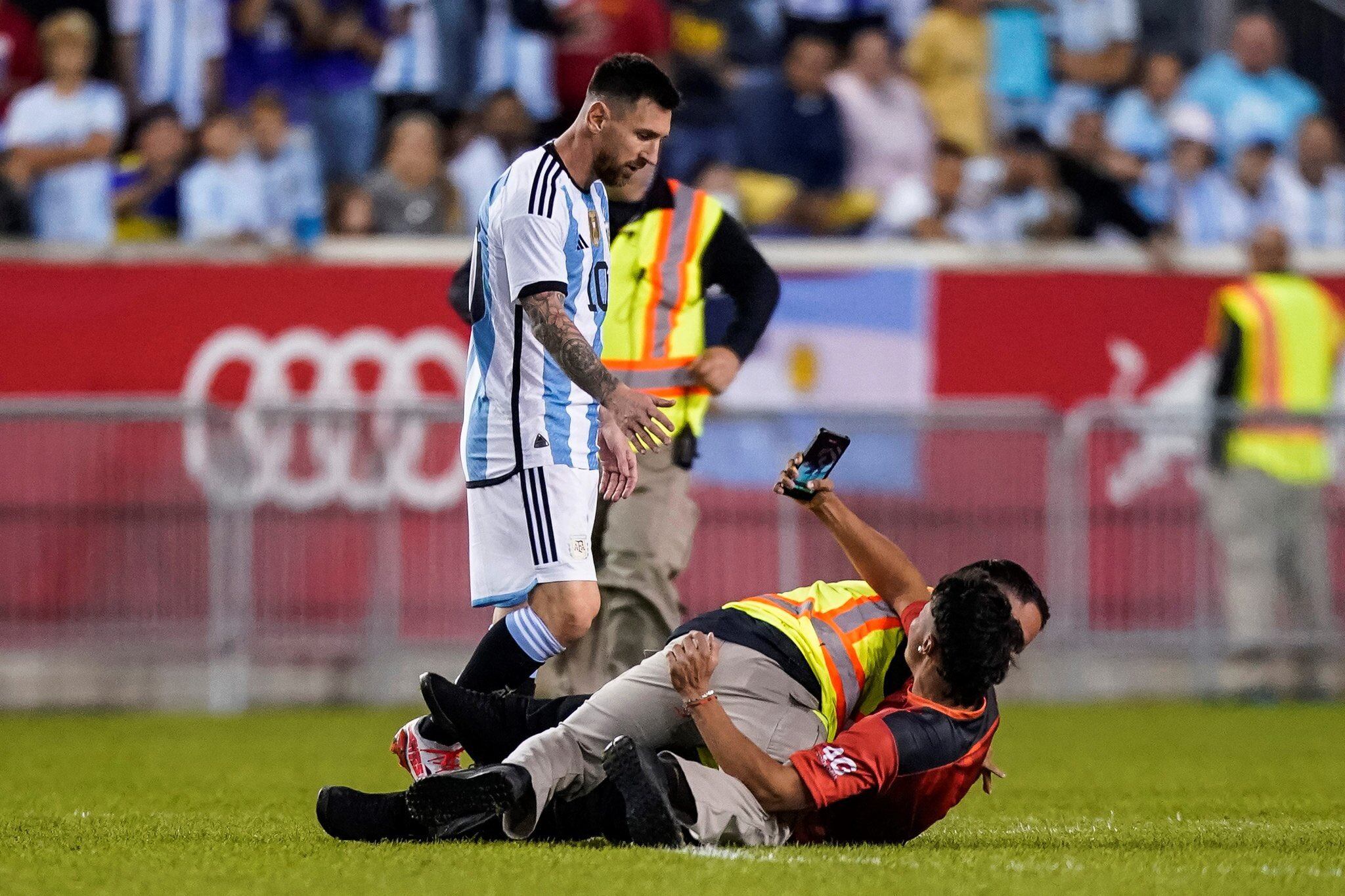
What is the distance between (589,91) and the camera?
610 centimetres

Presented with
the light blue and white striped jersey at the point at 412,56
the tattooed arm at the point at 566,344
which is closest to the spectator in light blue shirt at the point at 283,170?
the light blue and white striped jersey at the point at 412,56

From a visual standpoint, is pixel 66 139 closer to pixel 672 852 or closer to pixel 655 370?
pixel 655 370

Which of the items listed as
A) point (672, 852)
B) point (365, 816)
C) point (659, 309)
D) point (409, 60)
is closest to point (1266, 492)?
point (659, 309)

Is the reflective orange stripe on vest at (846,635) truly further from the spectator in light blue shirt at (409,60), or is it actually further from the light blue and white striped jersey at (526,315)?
the spectator in light blue shirt at (409,60)

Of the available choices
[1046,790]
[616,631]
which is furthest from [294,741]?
[1046,790]

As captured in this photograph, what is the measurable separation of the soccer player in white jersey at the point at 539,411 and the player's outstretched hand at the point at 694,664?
631 millimetres

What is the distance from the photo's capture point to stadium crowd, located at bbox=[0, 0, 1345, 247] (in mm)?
13266

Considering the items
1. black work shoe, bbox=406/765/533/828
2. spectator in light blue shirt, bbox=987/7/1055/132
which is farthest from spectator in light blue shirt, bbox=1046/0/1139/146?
black work shoe, bbox=406/765/533/828

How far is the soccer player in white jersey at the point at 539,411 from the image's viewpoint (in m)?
5.92

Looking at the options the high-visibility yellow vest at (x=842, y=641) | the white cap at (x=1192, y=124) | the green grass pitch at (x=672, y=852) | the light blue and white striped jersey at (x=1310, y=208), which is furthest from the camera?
the white cap at (x=1192, y=124)

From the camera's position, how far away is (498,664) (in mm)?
6000

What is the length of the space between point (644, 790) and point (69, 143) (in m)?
9.18

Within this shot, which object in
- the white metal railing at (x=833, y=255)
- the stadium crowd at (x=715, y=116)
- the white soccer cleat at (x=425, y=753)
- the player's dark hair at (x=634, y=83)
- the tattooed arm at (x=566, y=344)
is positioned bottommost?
the white soccer cleat at (x=425, y=753)

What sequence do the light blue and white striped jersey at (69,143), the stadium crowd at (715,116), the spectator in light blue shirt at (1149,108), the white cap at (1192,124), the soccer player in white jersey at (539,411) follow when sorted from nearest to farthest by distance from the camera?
1. the soccer player in white jersey at (539,411)
2. the light blue and white striped jersey at (69,143)
3. the stadium crowd at (715,116)
4. the white cap at (1192,124)
5. the spectator in light blue shirt at (1149,108)
